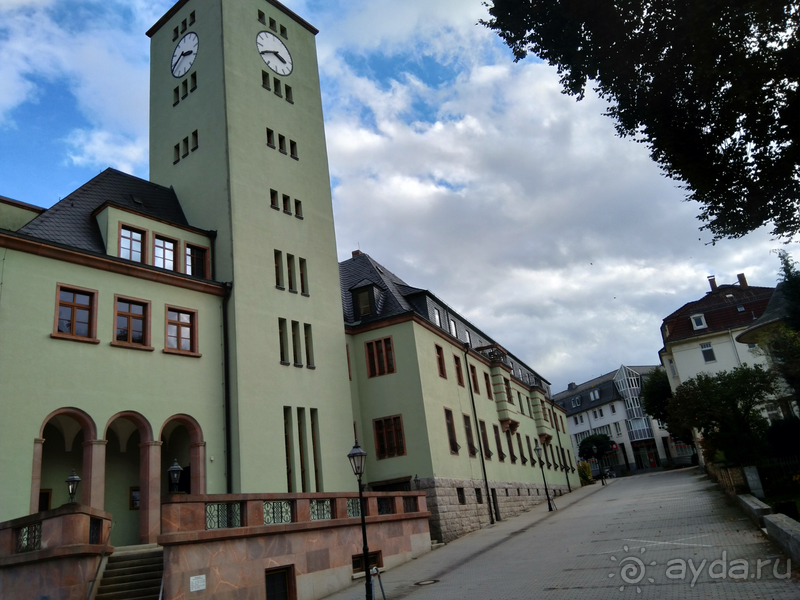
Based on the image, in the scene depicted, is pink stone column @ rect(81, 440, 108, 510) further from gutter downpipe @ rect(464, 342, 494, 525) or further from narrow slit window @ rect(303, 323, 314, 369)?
gutter downpipe @ rect(464, 342, 494, 525)

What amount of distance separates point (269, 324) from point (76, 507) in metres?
12.1

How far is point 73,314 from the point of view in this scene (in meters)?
19.8

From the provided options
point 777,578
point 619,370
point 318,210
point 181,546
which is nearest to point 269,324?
point 318,210

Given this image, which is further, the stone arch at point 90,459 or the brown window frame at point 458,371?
the brown window frame at point 458,371

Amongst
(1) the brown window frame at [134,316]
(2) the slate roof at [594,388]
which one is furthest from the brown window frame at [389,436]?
(2) the slate roof at [594,388]

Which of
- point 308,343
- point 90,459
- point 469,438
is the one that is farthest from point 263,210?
point 469,438

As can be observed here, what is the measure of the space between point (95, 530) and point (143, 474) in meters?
5.41

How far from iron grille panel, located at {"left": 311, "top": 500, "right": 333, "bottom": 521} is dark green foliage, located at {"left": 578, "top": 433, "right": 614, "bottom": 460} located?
75705 millimetres

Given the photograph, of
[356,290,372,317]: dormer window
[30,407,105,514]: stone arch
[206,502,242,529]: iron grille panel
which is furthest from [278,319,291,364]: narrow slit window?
[206,502,242,529]: iron grille panel

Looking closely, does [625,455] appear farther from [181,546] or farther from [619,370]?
[181,546]

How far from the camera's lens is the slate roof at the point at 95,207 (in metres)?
20.9

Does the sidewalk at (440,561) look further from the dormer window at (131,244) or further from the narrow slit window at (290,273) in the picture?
the dormer window at (131,244)

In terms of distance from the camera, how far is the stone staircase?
14555 mm

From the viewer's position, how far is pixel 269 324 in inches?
998
